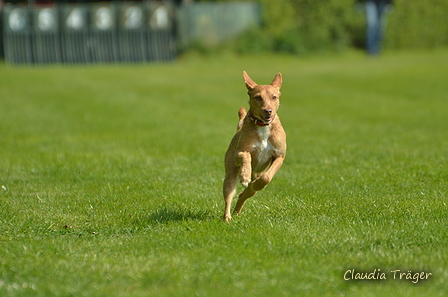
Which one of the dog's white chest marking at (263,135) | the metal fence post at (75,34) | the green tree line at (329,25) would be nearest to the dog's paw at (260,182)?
the dog's white chest marking at (263,135)

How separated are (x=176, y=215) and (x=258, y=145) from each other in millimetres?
1152

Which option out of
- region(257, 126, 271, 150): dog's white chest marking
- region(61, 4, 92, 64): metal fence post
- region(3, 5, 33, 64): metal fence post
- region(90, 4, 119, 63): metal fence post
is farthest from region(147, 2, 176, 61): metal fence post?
region(257, 126, 271, 150): dog's white chest marking

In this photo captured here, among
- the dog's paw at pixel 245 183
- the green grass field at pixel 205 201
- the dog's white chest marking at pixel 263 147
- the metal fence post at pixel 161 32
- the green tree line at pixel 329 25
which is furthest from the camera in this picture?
the green tree line at pixel 329 25

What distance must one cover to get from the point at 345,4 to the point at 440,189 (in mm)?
26458

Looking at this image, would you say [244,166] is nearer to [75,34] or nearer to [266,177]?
[266,177]

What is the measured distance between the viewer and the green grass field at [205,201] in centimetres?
491

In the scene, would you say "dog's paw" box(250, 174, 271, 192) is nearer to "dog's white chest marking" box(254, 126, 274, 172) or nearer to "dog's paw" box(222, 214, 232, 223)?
"dog's white chest marking" box(254, 126, 274, 172)

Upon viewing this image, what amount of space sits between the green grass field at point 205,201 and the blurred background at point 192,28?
37.1 ft

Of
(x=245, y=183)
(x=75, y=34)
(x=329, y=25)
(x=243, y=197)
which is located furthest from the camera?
(x=329, y=25)

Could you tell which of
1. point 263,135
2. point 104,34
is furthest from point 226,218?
point 104,34

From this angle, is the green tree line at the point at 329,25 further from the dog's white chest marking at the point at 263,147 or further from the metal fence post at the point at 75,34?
the dog's white chest marking at the point at 263,147

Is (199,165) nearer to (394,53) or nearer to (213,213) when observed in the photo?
(213,213)

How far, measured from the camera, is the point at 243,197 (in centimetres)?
678

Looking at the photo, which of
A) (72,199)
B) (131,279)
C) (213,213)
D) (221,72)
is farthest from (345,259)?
(221,72)
